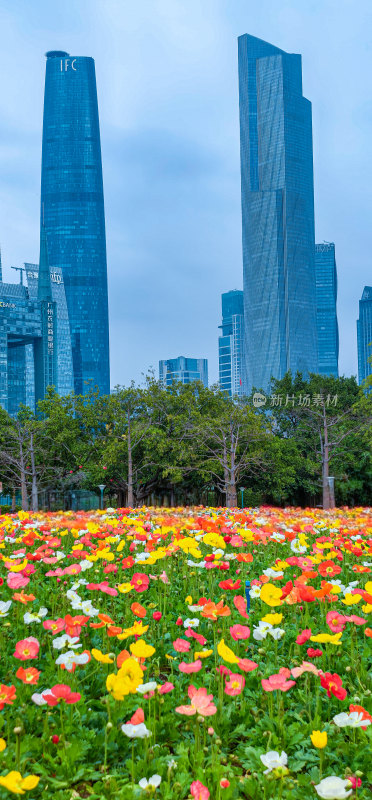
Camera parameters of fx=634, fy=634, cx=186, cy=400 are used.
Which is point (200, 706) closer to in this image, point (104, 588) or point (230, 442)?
point (104, 588)

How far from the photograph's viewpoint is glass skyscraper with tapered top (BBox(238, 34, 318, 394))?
150 metres

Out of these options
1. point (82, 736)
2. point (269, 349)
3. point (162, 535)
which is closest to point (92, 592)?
point (162, 535)

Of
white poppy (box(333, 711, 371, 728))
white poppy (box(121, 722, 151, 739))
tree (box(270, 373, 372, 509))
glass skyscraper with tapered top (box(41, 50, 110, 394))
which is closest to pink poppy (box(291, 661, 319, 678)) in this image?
white poppy (box(333, 711, 371, 728))

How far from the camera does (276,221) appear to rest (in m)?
157

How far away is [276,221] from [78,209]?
4829cm

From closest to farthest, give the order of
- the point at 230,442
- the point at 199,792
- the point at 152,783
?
1. the point at 199,792
2. the point at 152,783
3. the point at 230,442

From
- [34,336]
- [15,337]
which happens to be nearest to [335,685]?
[15,337]

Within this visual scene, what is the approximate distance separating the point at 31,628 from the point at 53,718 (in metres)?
1.26

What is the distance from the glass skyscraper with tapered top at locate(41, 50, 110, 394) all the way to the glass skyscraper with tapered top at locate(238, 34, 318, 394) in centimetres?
3633

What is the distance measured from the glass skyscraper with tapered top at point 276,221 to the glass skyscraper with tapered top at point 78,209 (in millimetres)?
36329

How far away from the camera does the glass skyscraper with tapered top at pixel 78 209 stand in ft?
483

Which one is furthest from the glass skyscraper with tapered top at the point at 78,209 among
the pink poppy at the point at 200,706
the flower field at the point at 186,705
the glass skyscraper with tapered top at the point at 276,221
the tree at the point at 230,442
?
the pink poppy at the point at 200,706

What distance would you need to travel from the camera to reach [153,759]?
8.47 ft

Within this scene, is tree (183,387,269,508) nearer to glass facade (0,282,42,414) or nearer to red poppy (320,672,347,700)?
red poppy (320,672,347,700)
